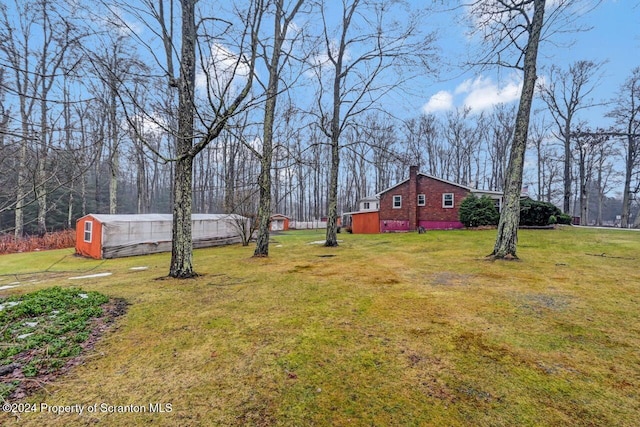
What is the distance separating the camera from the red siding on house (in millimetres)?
20344

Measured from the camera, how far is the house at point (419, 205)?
66.8ft

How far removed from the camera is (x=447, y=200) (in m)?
20.5

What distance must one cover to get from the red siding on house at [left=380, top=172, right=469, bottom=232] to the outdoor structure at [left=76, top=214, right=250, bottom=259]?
1257 cm

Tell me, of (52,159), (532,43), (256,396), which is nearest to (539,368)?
(256,396)

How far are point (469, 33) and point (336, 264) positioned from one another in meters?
8.92

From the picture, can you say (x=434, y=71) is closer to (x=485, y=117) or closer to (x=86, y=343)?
(x=86, y=343)

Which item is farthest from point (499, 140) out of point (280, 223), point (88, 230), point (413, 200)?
point (88, 230)

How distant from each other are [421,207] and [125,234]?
19.3m

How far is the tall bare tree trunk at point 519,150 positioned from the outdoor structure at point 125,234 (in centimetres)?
1171

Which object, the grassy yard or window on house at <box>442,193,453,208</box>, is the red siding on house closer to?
window on house at <box>442,193,453,208</box>

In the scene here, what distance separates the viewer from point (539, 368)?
8.25 feet

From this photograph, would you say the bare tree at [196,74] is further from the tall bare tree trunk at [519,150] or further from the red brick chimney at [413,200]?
the red brick chimney at [413,200]

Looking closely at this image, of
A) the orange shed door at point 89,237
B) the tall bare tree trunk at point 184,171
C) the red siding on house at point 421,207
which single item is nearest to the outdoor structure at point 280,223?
the red siding on house at point 421,207

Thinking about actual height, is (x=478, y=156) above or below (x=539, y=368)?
above
